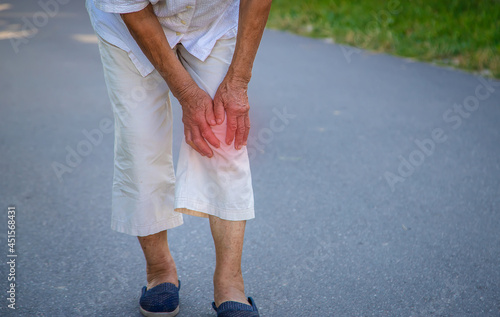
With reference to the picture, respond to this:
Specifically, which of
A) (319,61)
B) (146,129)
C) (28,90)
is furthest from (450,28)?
(146,129)

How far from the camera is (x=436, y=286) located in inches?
95.9

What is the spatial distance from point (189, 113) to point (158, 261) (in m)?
0.67

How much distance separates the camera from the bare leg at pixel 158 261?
2.22 metres

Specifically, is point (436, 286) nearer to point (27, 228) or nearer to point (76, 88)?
point (27, 228)

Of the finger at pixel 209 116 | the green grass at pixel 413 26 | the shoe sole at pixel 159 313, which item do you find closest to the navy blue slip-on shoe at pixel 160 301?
the shoe sole at pixel 159 313

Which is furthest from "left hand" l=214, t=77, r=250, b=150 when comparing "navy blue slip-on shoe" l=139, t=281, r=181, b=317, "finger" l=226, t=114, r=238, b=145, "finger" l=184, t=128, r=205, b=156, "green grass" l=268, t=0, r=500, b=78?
"green grass" l=268, t=0, r=500, b=78

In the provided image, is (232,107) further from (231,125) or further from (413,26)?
(413,26)

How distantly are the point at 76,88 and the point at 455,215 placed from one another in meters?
4.15

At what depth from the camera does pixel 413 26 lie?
805cm

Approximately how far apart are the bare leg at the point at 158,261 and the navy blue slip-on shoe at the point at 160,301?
1.4 inches

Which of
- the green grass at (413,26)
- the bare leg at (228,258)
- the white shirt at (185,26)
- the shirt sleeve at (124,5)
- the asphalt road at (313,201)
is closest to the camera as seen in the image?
the shirt sleeve at (124,5)

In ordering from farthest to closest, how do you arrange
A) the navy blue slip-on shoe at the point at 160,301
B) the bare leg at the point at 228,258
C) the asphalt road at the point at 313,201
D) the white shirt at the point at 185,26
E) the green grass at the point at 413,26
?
the green grass at the point at 413,26 → the asphalt road at the point at 313,201 → the navy blue slip-on shoe at the point at 160,301 → the bare leg at the point at 228,258 → the white shirt at the point at 185,26

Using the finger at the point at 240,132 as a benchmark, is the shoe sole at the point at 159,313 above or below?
below

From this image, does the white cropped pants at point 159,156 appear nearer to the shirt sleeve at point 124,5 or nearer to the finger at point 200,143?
the finger at point 200,143
